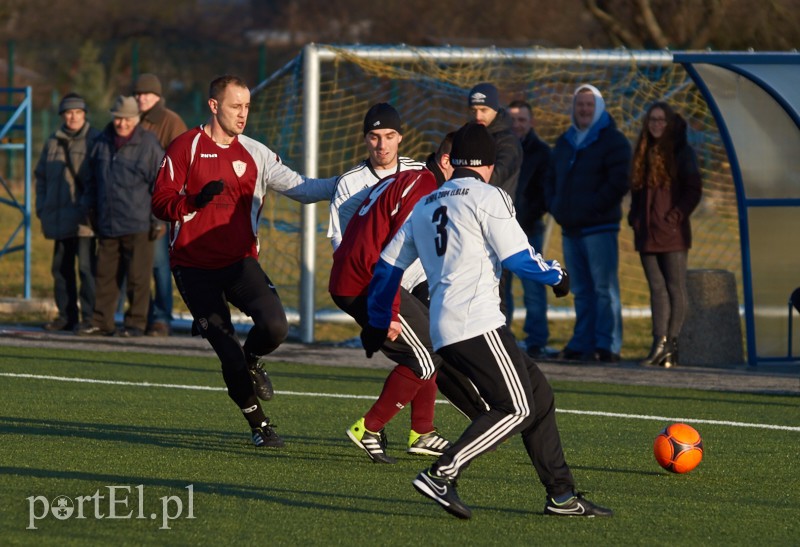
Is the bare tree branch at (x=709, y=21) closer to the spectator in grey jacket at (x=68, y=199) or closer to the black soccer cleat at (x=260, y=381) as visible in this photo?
the spectator in grey jacket at (x=68, y=199)

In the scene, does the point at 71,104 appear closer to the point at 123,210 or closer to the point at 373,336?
the point at 123,210

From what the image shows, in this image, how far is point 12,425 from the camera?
904 cm

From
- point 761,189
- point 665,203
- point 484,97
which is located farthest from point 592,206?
point 484,97

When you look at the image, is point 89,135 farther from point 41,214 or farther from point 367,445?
point 367,445

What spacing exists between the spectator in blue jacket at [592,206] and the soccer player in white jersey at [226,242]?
4704mm

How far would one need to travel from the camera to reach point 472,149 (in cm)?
671

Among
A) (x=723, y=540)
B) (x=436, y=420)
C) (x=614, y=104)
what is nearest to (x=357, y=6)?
(x=614, y=104)

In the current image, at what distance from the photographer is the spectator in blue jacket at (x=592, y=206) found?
1270cm

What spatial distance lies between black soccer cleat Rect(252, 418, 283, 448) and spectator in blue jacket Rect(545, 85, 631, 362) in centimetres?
505

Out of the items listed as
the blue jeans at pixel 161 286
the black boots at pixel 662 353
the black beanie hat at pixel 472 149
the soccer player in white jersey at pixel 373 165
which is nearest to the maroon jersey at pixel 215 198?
the soccer player in white jersey at pixel 373 165

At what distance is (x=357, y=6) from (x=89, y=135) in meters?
38.7

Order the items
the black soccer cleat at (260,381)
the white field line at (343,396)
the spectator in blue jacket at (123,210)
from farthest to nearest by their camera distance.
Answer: the spectator in blue jacket at (123,210) → the white field line at (343,396) → the black soccer cleat at (260,381)

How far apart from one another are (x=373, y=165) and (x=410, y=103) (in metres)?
10.4

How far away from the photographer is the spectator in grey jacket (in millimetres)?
14320
